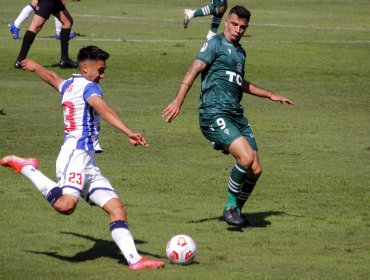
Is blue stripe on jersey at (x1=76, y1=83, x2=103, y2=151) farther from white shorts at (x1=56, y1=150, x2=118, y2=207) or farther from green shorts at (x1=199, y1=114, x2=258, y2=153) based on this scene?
green shorts at (x1=199, y1=114, x2=258, y2=153)

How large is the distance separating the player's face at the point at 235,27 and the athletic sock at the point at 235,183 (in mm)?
1553

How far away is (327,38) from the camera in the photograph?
109ft

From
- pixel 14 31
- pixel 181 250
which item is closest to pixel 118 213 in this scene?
pixel 181 250

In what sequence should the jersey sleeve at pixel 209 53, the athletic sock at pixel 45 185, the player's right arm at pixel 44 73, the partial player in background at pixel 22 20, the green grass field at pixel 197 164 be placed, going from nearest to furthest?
the athletic sock at pixel 45 185 → the green grass field at pixel 197 164 → the player's right arm at pixel 44 73 → the jersey sleeve at pixel 209 53 → the partial player in background at pixel 22 20

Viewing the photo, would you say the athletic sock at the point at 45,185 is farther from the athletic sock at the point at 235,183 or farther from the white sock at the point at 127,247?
the athletic sock at the point at 235,183

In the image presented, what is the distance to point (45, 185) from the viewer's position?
1129 centimetres

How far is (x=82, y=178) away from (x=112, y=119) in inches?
30.4

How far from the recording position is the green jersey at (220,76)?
13.0 metres

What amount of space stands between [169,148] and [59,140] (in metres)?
1.98

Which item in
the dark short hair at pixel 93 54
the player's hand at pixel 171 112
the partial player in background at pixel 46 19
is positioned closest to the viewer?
the dark short hair at pixel 93 54

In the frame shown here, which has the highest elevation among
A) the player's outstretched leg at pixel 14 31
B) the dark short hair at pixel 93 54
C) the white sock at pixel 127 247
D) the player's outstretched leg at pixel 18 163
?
the dark short hair at pixel 93 54

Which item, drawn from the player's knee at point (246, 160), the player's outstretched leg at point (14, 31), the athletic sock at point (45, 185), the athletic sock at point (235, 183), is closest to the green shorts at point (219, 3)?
the player's outstretched leg at point (14, 31)

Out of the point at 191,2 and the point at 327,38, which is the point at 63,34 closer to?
Answer: the point at 327,38

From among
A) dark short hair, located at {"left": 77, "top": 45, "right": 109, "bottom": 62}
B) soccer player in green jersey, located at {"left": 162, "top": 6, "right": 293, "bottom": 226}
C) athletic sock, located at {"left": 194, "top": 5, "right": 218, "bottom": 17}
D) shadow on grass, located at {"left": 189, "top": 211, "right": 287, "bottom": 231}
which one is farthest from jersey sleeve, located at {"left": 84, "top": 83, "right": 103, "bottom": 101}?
athletic sock, located at {"left": 194, "top": 5, "right": 218, "bottom": 17}
